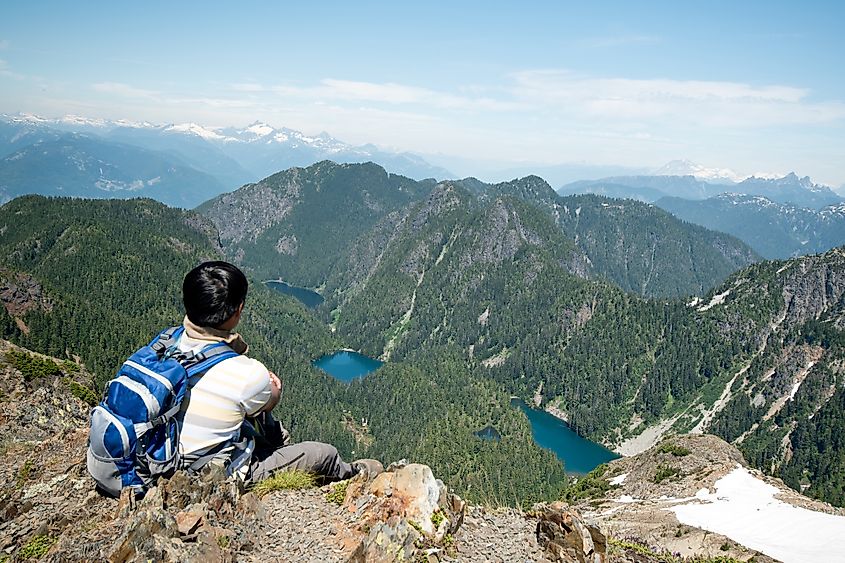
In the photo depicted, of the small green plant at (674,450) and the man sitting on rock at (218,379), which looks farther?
the small green plant at (674,450)

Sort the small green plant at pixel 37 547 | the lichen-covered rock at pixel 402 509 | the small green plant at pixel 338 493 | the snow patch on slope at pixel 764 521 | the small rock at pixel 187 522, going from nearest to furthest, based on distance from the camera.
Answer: the small rock at pixel 187 522, the small green plant at pixel 37 547, the lichen-covered rock at pixel 402 509, the small green plant at pixel 338 493, the snow patch on slope at pixel 764 521

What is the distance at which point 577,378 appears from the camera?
576 feet

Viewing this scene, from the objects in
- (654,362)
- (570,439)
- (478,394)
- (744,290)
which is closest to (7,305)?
(478,394)

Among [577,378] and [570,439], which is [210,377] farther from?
[577,378]

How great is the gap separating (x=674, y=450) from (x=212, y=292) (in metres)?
62.2

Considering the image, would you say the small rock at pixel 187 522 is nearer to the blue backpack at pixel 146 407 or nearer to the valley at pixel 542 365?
the blue backpack at pixel 146 407

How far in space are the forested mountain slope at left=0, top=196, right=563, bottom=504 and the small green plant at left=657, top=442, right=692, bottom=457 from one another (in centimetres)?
3152

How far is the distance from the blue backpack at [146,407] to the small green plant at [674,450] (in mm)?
61092

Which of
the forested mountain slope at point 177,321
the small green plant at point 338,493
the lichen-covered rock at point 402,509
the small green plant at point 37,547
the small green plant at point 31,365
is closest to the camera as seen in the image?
the small green plant at point 37,547

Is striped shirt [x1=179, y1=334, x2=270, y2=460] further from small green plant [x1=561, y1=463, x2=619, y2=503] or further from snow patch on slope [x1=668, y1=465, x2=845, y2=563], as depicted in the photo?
small green plant [x1=561, y1=463, x2=619, y2=503]

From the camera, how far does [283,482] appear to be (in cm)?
1020

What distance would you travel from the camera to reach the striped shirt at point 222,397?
7.76m

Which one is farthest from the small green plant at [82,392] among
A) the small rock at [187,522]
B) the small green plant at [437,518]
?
the small green plant at [437,518]

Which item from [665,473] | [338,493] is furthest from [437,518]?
[665,473]
